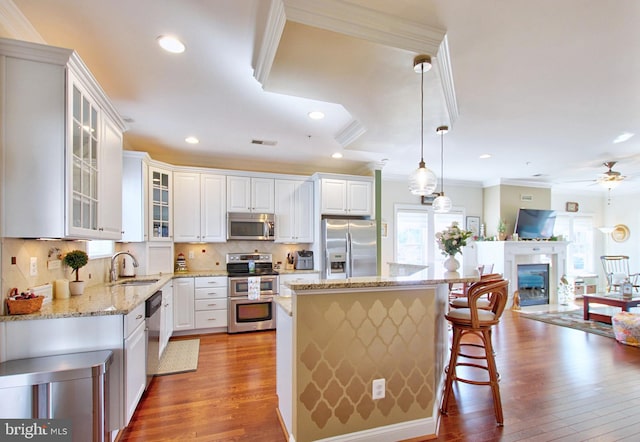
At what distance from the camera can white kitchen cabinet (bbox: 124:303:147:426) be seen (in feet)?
7.06

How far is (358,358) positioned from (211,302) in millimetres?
3072

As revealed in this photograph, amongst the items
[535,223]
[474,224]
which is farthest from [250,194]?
[535,223]

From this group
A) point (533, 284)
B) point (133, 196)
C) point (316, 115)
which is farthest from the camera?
point (533, 284)

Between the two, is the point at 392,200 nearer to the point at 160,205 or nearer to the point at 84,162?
the point at 160,205

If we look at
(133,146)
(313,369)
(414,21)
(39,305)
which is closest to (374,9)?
(414,21)

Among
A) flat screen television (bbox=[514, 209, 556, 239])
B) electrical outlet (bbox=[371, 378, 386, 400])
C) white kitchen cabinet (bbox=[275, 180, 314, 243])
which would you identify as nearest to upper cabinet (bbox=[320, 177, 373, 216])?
white kitchen cabinet (bbox=[275, 180, 314, 243])

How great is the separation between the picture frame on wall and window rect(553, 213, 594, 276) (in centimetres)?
235

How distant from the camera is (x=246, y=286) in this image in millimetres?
4637

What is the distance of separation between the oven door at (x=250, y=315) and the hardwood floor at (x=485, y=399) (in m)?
0.49

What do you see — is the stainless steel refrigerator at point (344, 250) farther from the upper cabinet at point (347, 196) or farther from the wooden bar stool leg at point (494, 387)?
the wooden bar stool leg at point (494, 387)

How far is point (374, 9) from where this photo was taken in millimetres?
1746

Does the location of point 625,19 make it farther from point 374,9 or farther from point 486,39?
point 374,9

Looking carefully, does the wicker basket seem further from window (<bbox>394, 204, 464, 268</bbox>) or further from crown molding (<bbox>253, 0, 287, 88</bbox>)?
window (<bbox>394, 204, 464, 268</bbox>)

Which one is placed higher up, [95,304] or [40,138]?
[40,138]
